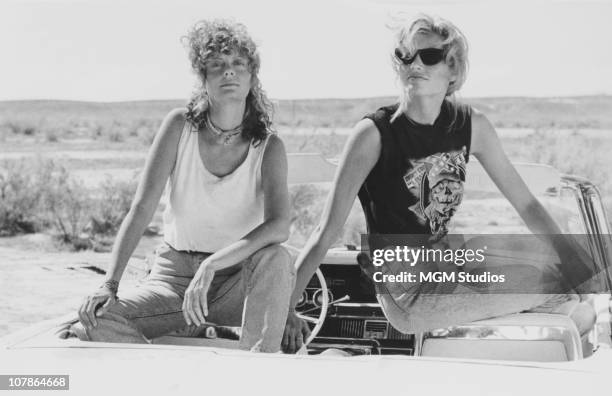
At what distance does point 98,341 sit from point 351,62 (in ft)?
6.50

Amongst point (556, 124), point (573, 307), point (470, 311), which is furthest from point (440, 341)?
point (556, 124)

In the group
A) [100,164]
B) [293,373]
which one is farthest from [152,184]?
[100,164]

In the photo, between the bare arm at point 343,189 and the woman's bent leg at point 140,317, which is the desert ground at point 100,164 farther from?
the bare arm at point 343,189

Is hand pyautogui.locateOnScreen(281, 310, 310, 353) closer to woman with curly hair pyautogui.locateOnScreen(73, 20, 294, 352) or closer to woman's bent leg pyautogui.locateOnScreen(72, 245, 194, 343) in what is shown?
woman with curly hair pyautogui.locateOnScreen(73, 20, 294, 352)

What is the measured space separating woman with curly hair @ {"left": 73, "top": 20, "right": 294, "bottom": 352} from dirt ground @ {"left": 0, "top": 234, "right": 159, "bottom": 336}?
3.48m

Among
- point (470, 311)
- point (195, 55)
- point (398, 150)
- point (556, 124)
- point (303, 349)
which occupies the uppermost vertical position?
point (556, 124)

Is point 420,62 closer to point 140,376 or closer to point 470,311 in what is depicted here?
point 470,311

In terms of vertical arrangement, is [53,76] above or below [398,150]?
above

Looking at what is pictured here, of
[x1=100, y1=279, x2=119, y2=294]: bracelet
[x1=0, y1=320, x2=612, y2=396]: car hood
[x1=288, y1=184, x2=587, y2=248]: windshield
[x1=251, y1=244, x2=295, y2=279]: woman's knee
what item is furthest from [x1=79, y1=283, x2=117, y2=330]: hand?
[x1=288, y1=184, x2=587, y2=248]: windshield

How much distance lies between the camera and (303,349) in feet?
8.96

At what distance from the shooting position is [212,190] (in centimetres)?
264

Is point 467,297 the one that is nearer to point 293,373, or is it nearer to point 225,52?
point 293,373

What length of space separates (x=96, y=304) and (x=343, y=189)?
2.26ft

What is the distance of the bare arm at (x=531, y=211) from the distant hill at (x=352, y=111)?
13.5m
